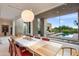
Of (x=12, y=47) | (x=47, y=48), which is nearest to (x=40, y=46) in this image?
(x=47, y=48)

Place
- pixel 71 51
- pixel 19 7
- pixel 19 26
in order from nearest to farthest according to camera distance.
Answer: pixel 71 51, pixel 19 7, pixel 19 26

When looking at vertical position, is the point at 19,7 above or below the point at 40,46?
above

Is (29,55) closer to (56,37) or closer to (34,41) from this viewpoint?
(34,41)

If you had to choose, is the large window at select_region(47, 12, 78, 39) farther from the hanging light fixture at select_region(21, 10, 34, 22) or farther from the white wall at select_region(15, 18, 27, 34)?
the white wall at select_region(15, 18, 27, 34)

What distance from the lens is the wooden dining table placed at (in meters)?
2.33

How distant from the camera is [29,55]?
2.39 meters

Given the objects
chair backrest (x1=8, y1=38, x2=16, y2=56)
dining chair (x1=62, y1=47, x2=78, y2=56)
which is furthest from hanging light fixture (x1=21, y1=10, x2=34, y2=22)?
dining chair (x1=62, y1=47, x2=78, y2=56)

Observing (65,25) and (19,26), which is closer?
(65,25)

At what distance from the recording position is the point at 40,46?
2428 mm

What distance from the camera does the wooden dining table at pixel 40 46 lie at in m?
2.33

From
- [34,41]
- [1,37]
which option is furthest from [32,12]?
[1,37]

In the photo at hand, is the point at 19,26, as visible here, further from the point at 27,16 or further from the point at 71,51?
the point at 71,51

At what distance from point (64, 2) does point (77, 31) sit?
1.91 feet

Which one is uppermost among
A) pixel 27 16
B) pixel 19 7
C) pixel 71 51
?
pixel 19 7
